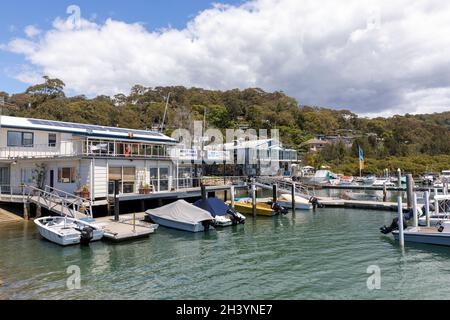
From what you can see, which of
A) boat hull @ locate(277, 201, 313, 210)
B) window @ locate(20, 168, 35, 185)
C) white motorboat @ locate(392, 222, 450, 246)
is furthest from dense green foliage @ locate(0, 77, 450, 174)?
white motorboat @ locate(392, 222, 450, 246)

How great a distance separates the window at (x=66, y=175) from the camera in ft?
84.5

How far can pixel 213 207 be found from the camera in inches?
976

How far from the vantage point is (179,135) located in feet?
213

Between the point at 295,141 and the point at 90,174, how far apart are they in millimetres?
76851

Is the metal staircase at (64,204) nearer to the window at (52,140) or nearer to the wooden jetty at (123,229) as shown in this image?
the wooden jetty at (123,229)

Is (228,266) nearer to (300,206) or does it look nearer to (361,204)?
(300,206)

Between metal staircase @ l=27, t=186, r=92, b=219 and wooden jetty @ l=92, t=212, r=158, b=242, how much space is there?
4.24 ft

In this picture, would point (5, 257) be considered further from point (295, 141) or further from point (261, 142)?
point (295, 141)

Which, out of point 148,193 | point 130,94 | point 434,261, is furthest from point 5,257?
point 130,94

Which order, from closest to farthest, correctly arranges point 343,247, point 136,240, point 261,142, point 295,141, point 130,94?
point 343,247, point 136,240, point 261,142, point 295,141, point 130,94

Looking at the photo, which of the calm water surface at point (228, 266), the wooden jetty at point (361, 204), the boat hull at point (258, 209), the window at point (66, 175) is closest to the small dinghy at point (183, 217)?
the calm water surface at point (228, 266)

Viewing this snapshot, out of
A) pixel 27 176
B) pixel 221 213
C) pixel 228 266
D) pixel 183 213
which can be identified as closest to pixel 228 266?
pixel 228 266

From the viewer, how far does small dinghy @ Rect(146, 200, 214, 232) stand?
22.3m

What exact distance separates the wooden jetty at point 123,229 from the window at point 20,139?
1236 centimetres
